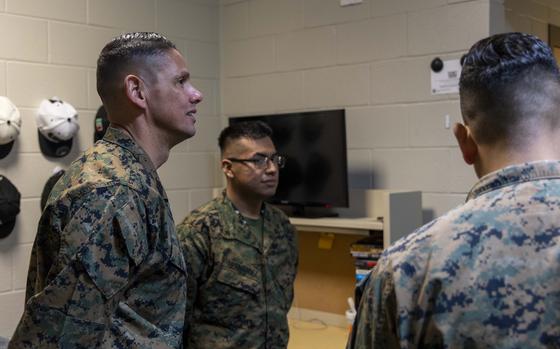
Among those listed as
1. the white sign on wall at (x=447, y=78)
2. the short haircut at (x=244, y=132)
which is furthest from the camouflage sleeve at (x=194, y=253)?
the white sign on wall at (x=447, y=78)

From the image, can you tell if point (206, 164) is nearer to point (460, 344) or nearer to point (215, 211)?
point (215, 211)

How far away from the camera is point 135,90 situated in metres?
1.58

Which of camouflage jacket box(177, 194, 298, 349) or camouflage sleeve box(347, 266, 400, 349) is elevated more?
camouflage sleeve box(347, 266, 400, 349)

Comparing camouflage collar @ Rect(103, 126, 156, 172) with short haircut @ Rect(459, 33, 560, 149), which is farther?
camouflage collar @ Rect(103, 126, 156, 172)

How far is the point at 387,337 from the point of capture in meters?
1.01

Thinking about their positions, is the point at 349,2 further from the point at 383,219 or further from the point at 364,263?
the point at 364,263

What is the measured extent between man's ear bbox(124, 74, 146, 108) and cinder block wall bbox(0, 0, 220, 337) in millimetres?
1661

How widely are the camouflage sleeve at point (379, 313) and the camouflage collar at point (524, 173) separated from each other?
0.21 metres

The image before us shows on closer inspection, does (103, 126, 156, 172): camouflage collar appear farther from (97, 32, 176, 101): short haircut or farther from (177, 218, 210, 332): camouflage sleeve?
(177, 218, 210, 332): camouflage sleeve

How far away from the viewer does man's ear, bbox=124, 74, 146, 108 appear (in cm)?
157

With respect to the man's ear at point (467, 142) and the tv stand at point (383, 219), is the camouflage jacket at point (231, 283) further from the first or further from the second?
the man's ear at point (467, 142)

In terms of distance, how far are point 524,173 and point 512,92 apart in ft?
0.42

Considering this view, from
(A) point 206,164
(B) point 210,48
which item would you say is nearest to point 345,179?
(A) point 206,164

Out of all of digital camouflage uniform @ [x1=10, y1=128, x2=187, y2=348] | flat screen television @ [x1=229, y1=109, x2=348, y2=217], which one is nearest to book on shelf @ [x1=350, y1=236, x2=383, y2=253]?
flat screen television @ [x1=229, y1=109, x2=348, y2=217]
